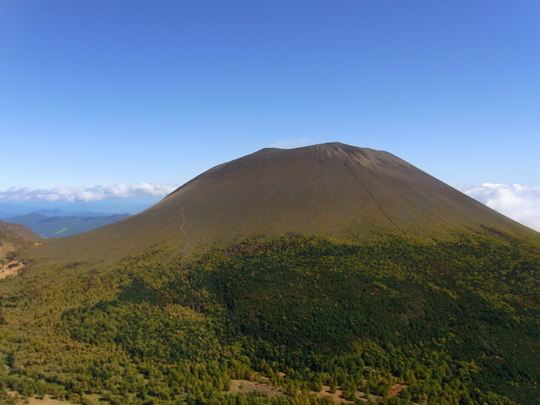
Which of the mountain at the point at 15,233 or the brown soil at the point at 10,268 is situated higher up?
the mountain at the point at 15,233

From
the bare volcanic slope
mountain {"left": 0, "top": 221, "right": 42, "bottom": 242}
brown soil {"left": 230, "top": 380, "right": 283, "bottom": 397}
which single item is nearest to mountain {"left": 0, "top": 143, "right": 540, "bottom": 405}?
brown soil {"left": 230, "top": 380, "right": 283, "bottom": 397}

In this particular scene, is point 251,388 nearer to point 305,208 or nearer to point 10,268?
point 305,208

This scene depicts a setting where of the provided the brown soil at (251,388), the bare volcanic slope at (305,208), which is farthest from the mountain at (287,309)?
the bare volcanic slope at (305,208)

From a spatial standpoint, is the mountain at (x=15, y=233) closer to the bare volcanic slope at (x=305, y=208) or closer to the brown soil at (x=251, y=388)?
the bare volcanic slope at (x=305, y=208)

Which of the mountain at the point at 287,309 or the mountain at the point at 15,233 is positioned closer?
the mountain at the point at 287,309

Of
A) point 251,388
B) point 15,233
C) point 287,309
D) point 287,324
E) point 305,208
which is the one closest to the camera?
point 251,388

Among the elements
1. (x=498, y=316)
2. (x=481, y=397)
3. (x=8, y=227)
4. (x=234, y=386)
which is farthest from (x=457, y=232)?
(x=8, y=227)

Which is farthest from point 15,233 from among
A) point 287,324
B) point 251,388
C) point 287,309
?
point 251,388
